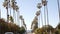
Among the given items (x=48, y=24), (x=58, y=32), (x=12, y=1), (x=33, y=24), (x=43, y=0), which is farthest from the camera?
(x=33, y=24)

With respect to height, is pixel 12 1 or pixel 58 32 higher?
pixel 12 1

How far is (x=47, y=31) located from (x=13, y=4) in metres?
18.5

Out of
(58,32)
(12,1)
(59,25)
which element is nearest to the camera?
(58,32)

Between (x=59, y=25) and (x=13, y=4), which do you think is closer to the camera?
(x=59, y=25)

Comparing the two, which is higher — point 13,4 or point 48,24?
point 13,4

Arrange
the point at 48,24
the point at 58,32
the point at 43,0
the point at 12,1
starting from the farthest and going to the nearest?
the point at 12,1
the point at 43,0
the point at 48,24
the point at 58,32

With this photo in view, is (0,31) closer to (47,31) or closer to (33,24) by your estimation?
(47,31)

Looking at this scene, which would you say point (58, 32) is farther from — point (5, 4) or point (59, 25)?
point (5, 4)

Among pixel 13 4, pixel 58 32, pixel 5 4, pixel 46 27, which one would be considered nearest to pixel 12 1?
pixel 13 4

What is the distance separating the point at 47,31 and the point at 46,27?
1.95m

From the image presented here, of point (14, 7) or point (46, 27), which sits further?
point (14, 7)

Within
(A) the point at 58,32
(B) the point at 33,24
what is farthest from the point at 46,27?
(B) the point at 33,24

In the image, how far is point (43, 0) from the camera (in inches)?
2859

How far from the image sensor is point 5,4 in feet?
243
